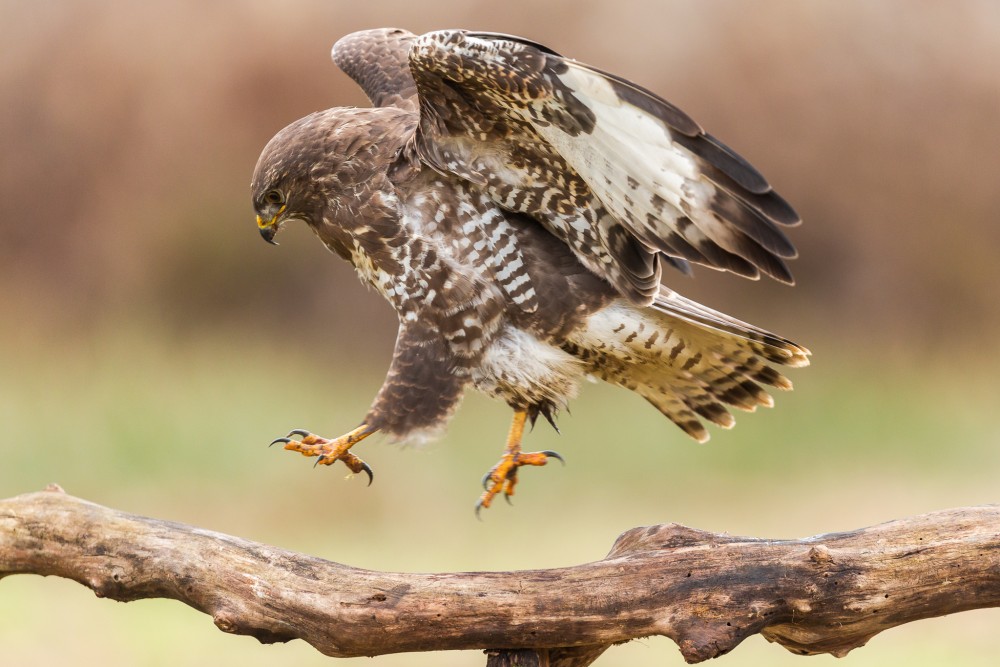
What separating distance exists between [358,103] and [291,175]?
15.0 feet

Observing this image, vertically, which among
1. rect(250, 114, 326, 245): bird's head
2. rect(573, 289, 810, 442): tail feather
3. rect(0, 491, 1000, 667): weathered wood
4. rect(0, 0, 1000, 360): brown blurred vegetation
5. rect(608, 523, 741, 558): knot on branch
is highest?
rect(0, 0, 1000, 360): brown blurred vegetation

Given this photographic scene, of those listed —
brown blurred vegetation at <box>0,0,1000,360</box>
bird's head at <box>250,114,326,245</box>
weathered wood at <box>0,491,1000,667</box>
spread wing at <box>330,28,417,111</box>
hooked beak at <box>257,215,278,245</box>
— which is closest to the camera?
weathered wood at <box>0,491,1000,667</box>

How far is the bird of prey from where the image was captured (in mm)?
2934

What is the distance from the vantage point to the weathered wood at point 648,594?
107 inches

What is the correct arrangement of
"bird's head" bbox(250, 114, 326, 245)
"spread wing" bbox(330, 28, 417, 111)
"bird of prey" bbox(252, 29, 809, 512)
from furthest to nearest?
1. "spread wing" bbox(330, 28, 417, 111)
2. "bird's head" bbox(250, 114, 326, 245)
3. "bird of prey" bbox(252, 29, 809, 512)

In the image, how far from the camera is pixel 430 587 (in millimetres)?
2775

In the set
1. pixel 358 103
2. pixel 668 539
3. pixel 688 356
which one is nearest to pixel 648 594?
pixel 668 539

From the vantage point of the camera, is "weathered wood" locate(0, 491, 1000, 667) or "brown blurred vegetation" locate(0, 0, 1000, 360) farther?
"brown blurred vegetation" locate(0, 0, 1000, 360)

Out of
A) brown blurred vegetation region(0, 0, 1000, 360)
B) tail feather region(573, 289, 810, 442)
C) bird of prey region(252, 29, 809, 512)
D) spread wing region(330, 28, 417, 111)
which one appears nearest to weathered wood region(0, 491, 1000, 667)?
bird of prey region(252, 29, 809, 512)

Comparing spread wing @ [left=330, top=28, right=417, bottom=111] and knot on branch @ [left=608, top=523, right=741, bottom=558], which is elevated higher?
spread wing @ [left=330, top=28, right=417, bottom=111]

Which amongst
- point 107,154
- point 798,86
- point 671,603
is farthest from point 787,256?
point 107,154

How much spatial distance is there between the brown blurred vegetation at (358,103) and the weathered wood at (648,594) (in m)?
4.71

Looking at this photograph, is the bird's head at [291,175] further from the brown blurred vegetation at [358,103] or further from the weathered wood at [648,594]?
the brown blurred vegetation at [358,103]

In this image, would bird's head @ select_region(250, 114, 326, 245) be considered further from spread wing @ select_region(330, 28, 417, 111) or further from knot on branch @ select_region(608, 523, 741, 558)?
knot on branch @ select_region(608, 523, 741, 558)
